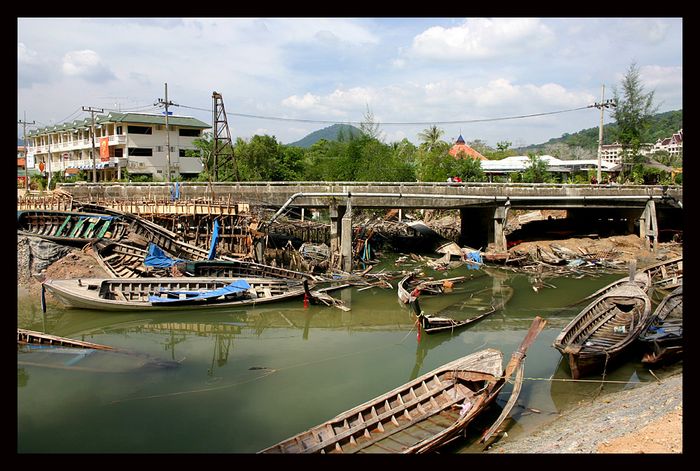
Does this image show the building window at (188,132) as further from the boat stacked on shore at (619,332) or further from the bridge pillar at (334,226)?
the boat stacked on shore at (619,332)

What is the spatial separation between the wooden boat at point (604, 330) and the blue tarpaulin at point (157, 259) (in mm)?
20536

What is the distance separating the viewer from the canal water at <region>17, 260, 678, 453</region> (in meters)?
13.3

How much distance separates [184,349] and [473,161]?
46296mm

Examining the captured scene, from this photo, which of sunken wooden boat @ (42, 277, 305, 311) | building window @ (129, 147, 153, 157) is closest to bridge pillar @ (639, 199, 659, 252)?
sunken wooden boat @ (42, 277, 305, 311)

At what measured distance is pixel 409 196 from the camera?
34719 mm

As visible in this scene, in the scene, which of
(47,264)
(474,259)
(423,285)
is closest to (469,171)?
(474,259)

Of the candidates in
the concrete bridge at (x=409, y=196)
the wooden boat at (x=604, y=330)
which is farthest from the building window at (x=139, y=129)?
the wooden boat at (x=604, y=330)

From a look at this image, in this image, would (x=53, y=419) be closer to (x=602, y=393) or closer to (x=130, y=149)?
(x=602, y=393)

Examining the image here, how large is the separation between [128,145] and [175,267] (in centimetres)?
3393

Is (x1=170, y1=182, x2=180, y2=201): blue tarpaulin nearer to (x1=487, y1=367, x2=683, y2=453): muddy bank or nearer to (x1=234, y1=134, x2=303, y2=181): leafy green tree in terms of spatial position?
(x1=234, y1=134, x2=303, y2=181): leafy green tree

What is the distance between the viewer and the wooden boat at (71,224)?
30578 millimetres

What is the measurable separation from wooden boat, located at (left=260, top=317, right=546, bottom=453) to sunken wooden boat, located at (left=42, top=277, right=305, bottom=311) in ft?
44.2

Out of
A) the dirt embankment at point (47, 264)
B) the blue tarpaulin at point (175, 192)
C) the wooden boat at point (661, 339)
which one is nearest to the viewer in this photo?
the wooden boat at point (661, 339)
